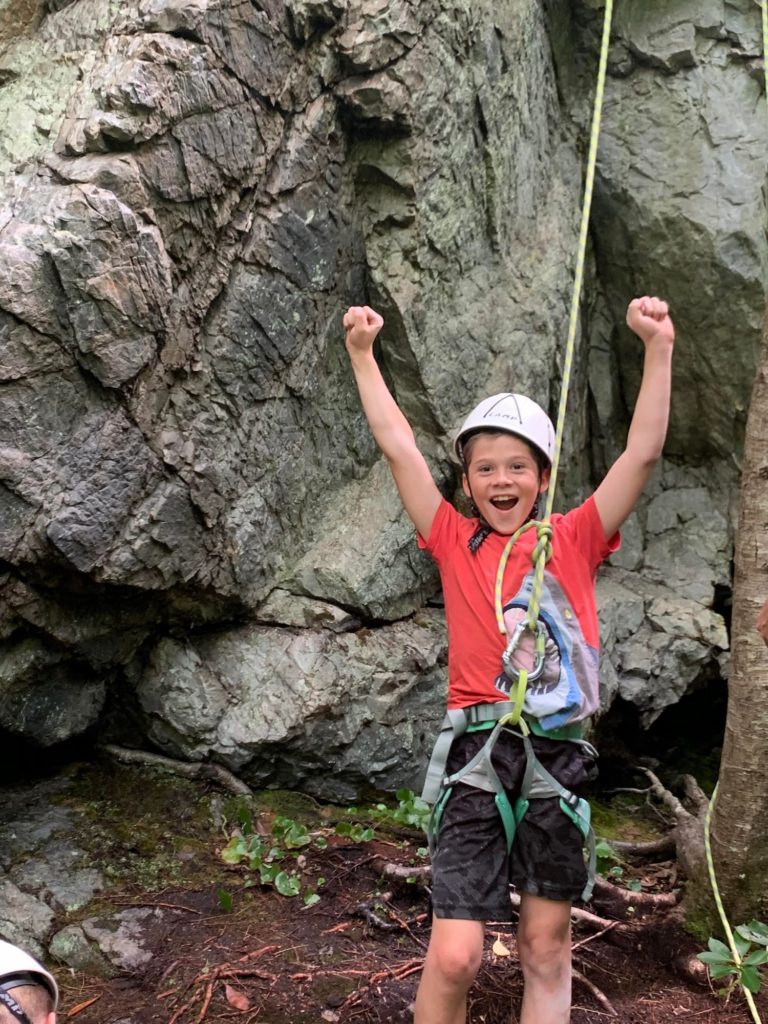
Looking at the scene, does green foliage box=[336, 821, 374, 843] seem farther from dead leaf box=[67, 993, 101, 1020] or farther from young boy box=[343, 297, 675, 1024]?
young boy box=[343, 297, 675, 1024]

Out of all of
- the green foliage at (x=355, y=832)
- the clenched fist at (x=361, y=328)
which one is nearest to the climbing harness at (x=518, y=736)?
the clenched fist at (x=361, y=328)

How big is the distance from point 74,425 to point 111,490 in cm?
30

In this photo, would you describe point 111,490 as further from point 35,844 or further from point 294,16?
point 294,16

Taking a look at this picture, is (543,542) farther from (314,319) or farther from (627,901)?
(314,319)

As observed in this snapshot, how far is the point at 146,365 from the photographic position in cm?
369

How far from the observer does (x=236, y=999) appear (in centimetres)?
298

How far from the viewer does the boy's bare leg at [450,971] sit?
226 cm

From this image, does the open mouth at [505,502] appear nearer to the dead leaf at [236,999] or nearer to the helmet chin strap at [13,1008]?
the helmet chin strap at [13,1008]

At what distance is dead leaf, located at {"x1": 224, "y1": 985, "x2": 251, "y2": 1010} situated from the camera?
2945mm

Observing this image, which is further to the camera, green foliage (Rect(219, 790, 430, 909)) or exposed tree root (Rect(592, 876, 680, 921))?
green foliage (Rect(219, 790, 430, 909))

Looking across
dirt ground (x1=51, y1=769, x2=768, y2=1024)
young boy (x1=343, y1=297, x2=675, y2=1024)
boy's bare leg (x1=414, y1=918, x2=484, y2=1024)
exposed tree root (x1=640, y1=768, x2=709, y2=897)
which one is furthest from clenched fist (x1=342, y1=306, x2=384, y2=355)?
exposed tree root (x1=640, y1=768, x2=709, y2=897)

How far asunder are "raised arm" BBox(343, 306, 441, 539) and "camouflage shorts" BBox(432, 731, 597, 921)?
689 mm

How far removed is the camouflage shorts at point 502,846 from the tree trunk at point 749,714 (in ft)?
3.00

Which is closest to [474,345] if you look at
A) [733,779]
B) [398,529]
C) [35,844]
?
[398,529]
